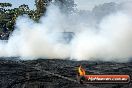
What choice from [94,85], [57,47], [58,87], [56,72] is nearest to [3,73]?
[56,72]

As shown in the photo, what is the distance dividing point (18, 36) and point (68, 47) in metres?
6.22

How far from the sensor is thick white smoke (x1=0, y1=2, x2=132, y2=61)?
25562 mm

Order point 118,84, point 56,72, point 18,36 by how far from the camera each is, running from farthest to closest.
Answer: point 18,36
point 56,72
point 118,84

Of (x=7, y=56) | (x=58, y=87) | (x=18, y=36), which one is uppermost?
(x=18, y=36)

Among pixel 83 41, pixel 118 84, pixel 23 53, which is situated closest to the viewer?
pixel 118 84

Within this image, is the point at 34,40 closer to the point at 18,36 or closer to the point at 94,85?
the point at 18,36

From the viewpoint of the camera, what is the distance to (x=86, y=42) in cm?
2606

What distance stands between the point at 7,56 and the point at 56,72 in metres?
12.0

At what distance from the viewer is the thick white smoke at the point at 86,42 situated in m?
25.6

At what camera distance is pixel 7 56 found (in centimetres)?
2923

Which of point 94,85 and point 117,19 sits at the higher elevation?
point 117,19

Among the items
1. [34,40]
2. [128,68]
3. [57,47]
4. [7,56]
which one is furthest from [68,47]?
[128,68]

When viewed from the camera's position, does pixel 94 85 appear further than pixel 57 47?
No

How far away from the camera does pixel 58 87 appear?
13.9m
